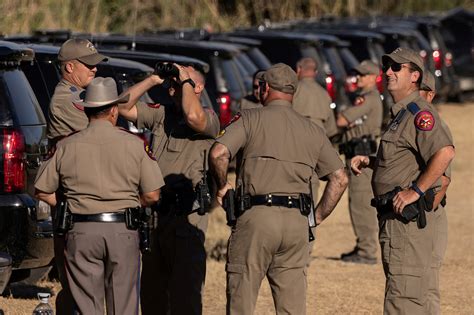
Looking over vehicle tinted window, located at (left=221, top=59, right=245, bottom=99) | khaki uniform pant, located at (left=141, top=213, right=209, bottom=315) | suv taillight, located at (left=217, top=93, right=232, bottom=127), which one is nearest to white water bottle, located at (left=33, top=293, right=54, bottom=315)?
khaki uniform pant, located at (left=141, top=213, right=209, bottom=315)

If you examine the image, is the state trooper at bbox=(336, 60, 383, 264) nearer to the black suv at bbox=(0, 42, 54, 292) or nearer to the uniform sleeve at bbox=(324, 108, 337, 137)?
the uniform sleeve at bbox=(324, 108, 337, 137)

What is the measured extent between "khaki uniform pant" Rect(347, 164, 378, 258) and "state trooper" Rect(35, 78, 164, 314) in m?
5.84

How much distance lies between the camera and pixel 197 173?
8.01 m

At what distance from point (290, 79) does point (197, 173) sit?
919 millimetres

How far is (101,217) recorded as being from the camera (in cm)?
683

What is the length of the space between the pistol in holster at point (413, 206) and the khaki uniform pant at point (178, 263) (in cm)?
109

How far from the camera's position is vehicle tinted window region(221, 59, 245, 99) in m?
15.5

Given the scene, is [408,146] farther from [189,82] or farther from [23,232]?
[23,232]

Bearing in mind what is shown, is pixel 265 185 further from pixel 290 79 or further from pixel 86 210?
pixel 86 210

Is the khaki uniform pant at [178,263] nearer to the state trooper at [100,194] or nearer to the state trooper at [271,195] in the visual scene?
the state trooper at [271,195]

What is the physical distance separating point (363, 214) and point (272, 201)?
5.38 m

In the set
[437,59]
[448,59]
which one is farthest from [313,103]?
[448,59]

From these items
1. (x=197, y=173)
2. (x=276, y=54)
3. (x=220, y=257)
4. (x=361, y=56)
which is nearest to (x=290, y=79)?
(x=197, y=173)

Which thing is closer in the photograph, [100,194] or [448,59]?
[100,194]
